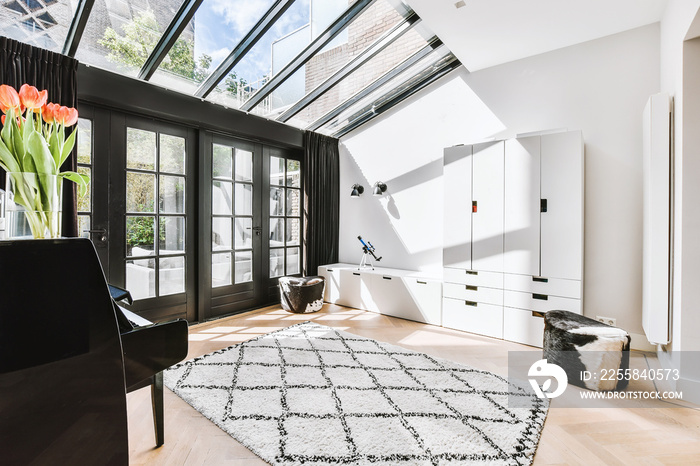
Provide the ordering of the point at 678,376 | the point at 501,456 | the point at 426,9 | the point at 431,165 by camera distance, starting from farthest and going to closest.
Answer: the point at 431,165
the point at 426,9
the point at 678,376
the point at 501,456

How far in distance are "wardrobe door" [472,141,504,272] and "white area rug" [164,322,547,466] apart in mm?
1137

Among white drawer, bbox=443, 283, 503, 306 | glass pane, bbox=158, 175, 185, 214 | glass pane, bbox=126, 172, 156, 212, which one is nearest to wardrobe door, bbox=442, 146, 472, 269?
white drawer, bbox=443, 283, 503, 306

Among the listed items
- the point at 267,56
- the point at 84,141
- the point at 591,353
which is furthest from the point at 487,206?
the point at 84,141

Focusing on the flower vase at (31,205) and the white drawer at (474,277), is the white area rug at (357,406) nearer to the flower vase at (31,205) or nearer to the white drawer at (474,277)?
the white drawer at (474,277)

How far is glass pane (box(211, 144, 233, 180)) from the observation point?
3.77 m

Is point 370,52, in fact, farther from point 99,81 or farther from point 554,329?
point 554,329

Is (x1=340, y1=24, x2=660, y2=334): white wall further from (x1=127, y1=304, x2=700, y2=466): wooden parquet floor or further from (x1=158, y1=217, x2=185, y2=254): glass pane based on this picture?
(x1=158, y1=217, x2=185, y2=254): glass pane

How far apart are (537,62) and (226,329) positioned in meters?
4.09

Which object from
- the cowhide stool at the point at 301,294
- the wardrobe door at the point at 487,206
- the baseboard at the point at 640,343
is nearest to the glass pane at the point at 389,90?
the wardrobe door at the point at 487,206

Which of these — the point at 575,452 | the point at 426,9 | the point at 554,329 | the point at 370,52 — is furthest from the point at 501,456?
the point at 370,52

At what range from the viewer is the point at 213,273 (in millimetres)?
3758

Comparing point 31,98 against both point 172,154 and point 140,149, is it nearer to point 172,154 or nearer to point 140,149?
point 140,149

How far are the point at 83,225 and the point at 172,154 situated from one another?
1.04 m

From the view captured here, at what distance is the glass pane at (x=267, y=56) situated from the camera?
2.88 meters
